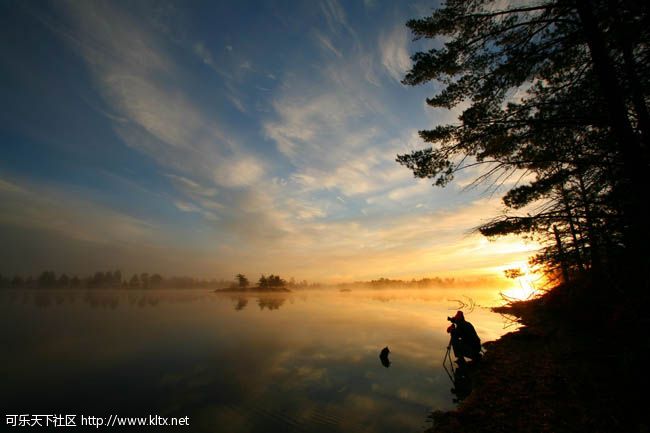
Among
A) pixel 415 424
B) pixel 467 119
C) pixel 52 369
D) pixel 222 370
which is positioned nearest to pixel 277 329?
pixel 222 370

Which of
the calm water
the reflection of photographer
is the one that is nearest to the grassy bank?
the reflection of photographer

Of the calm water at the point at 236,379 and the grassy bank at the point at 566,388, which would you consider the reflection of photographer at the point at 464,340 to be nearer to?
the grassy bank at the point at 566,388

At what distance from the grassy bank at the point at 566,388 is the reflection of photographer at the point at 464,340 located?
559 millimetres

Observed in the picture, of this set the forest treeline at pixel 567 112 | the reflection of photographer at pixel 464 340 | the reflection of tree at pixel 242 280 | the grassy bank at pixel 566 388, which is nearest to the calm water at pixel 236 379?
the reflection of photographer at pixel 464 340

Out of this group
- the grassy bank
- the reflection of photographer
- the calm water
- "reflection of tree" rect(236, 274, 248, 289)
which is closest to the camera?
the grassy bank

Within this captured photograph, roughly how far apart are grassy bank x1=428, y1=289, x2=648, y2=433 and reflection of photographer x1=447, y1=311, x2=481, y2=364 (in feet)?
1.83

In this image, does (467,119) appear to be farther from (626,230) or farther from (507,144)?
(626,230)

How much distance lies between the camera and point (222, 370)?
12.3 meters

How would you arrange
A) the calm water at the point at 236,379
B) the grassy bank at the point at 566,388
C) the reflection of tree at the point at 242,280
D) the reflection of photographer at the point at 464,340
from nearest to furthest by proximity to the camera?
the grassy bank at the point at 566,388 → the calm water at the point at 236,379 → the reflection of photographer at the point at 464,340 → the reflection of tree at the point at 242,280

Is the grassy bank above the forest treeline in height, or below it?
below

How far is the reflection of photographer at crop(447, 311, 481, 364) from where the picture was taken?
1162 cm

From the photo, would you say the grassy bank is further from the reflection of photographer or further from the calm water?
the calm water

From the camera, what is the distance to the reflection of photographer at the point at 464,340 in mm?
11625

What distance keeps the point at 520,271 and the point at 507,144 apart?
23.7ft
